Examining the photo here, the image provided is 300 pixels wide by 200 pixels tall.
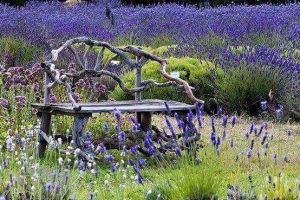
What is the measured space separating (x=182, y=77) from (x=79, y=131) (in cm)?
342

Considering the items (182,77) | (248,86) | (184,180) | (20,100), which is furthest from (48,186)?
(182,77)

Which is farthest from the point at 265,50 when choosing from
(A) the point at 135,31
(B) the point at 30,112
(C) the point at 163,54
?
(A) the point at 135,31

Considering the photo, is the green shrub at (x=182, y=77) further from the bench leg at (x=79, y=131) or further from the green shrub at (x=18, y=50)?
the bench leg at (x=79, y=131)

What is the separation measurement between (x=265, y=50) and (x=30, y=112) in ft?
11.8

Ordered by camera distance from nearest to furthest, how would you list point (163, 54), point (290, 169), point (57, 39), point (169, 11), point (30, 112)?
point (290, 169)
point (30, 112)
point (163, 54)
point (57, 39)
point (169, 11)

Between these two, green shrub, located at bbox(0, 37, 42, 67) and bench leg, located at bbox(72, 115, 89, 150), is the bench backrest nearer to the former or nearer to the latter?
bench leg, located at bbox(72, 115, 89, 150)

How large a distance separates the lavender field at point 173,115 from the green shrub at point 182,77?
0.01 metres

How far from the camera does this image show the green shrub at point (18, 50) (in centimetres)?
1041

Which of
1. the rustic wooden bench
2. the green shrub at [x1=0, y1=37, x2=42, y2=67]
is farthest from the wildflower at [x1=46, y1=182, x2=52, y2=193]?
the green shrub at [x1=0, y1=37, x2=42, y2=67]

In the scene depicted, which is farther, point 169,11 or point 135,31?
point 169,11

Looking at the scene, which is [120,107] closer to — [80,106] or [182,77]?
[80,106]

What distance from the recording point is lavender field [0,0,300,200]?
13.1 feet

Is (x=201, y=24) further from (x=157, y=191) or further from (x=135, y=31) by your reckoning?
(x=157, y=191)

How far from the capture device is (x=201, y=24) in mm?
12516
